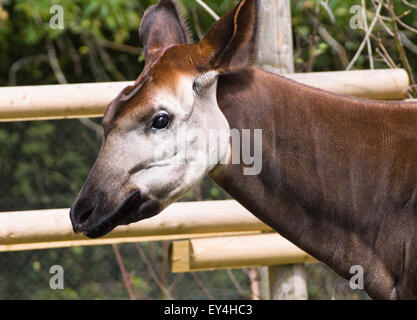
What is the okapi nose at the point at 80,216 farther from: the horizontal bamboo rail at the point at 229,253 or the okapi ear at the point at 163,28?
the horizontal bamboo rail at the point at 229,253

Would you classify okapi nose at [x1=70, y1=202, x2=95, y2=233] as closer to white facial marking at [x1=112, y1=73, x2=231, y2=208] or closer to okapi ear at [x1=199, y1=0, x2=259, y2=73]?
white facial marking at [x1=112, y1=73, x2=231, y2=208]

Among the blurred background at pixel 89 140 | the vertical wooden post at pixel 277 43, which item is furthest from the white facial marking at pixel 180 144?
the blurred background at pixel 89 140

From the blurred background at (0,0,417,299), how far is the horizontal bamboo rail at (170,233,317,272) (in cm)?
100

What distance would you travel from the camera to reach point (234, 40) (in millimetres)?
2500

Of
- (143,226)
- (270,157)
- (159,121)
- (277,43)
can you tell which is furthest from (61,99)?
(270,157)

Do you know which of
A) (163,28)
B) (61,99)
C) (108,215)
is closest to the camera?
(108,215)

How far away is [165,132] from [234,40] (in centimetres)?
35

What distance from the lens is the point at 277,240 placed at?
373cm

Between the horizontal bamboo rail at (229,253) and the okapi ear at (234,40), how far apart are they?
52.8 inches

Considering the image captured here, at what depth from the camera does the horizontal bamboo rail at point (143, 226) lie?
3500mm

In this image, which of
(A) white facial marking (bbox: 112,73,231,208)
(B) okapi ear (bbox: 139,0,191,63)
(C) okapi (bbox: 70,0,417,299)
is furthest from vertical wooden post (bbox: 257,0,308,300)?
(A) white facial marking (bbox: 112,73,231,208)

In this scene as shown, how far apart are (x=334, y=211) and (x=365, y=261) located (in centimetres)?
18

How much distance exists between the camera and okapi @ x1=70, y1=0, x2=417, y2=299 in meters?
2.47

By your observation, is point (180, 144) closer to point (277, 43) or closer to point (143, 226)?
point (143, 226)
